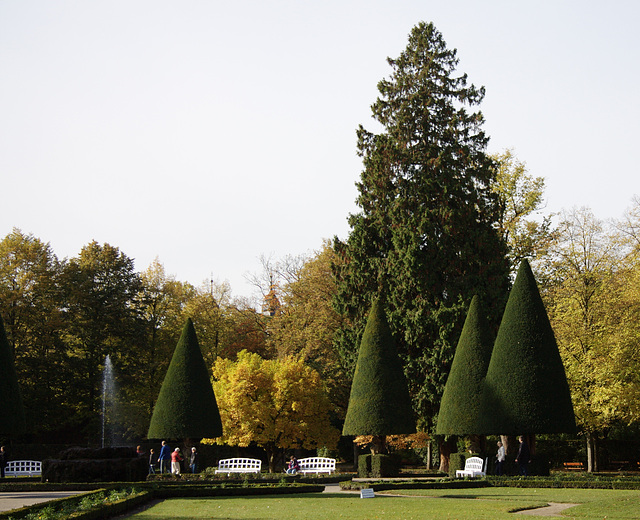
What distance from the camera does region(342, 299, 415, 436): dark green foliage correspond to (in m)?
31.1

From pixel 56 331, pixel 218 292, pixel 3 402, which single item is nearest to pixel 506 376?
pixel 3 402

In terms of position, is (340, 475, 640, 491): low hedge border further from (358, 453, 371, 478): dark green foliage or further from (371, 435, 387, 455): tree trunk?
(371, 435, 387, 455): tree trunk

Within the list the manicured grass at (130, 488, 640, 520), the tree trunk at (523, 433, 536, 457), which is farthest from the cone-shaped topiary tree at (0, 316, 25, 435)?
the tree trunk at (523, 433, 536, 457)

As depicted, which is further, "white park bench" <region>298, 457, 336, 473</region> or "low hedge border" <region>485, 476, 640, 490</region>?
"white park bench" <region>298, 457, 336, 473</region>

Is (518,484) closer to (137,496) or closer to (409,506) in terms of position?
(409,506)

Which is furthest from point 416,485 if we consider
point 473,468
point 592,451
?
point 592,451

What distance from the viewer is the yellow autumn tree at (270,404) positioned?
122 ft

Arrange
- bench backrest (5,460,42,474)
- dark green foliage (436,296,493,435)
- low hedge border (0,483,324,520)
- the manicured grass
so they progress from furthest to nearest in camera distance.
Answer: bench backrest (5,460,42,474)
dark green foliage (436,296,493,435)
the manicured grass
low hedge border (0,483,324,520)

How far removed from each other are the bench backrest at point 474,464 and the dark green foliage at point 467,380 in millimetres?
1206

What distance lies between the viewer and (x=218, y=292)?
61906mm

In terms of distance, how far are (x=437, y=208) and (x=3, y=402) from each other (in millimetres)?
21895

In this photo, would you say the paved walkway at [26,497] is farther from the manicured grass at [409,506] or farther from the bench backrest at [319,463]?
the bench backrest at [319,463]

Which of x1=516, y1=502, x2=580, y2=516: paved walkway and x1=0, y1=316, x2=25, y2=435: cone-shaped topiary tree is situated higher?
x1=0, y1=316, x2=25, y2=435: cone-shaped topiary tree

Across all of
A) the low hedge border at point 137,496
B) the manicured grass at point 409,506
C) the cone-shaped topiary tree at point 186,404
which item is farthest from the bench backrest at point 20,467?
the manicured grass at point 409,506
